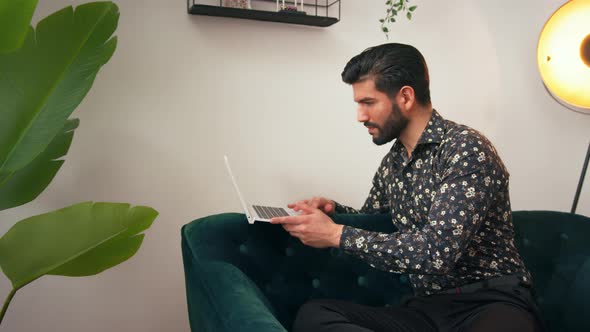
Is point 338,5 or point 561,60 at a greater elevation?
point 338,5

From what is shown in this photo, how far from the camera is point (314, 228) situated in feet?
5.24

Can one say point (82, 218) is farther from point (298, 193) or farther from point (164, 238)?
point (298, 193)

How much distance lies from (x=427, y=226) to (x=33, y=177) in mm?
1101

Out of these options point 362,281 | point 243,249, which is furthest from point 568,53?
point 243,249

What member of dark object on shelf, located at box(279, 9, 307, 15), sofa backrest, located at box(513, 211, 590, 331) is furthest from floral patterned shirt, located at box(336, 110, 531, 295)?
dark object on shelf, located at box(279, 9, 307, 15)

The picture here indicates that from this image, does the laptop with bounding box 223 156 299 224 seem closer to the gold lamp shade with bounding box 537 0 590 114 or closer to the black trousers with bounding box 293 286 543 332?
the black trousers with bounding box 293 286 543 332

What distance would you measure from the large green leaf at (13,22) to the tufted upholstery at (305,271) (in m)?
0.68

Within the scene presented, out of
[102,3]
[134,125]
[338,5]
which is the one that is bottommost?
[134,125]

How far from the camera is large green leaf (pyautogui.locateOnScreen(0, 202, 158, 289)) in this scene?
1429 millimetres

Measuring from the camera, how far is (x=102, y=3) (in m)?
1.45

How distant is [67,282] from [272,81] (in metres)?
1.03

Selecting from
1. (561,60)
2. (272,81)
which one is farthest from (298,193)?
(561,60)

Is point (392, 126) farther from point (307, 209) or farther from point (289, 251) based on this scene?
point (289, 251)

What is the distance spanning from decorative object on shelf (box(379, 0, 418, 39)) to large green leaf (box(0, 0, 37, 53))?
1331 mm
